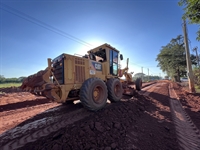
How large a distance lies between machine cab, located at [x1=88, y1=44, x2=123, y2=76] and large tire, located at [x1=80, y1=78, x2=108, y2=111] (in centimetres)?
172

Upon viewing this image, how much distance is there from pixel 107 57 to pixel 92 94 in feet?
9.65

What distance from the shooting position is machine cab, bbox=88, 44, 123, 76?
20.1 feet

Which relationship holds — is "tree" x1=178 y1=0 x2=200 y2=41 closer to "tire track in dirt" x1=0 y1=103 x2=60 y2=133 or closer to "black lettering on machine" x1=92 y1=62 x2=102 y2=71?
"black lettering on machine" x1=92 y1=62 x2=102 y2=71

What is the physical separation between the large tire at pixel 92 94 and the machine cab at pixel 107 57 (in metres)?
1.72

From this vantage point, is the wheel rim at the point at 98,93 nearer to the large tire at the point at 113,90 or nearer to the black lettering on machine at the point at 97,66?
the large tire at the point at 113,90

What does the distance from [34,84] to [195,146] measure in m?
4.89

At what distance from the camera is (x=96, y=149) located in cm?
221

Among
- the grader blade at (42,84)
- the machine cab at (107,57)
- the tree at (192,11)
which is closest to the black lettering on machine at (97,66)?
the machine cab at (107,57)

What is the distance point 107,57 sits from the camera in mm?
6301

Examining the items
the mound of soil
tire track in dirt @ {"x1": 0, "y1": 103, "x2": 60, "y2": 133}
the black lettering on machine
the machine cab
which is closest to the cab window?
the machine cab

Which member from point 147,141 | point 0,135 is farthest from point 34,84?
point 147,141

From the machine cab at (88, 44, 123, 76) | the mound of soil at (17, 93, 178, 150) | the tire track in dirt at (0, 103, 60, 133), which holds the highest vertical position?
the machine cab at (88, 44, 123, 76)

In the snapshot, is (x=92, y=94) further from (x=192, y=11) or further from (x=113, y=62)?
(x=192, y=11)

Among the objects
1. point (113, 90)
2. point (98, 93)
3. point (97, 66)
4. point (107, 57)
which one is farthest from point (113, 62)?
point (98, 93)
